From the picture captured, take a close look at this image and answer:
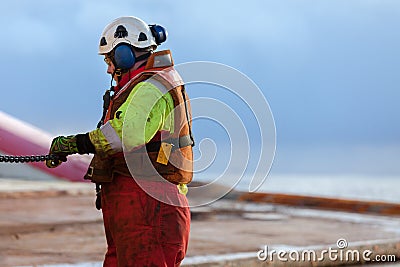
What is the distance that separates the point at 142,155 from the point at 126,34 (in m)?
0.59

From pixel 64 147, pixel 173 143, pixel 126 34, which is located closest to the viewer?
pixel 64 147

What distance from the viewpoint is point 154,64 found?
3416 millimetres

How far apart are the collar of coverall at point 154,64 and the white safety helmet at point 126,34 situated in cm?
10

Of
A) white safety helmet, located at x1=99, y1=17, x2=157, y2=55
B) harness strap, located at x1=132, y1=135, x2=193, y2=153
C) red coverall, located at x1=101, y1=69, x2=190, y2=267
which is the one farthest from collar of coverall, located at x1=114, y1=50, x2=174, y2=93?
red coverall, located at x1=101, y1=69, x2=190, y2=267

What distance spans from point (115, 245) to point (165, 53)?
0.92 m

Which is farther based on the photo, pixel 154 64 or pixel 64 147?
pixel 154 64

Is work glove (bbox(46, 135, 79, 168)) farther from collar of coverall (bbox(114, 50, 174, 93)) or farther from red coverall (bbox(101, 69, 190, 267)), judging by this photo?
collar of coverall (bbox(114, 50, 174, 93))

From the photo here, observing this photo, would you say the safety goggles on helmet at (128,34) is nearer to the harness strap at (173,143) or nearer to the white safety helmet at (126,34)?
the white safety helmet at (126,34)

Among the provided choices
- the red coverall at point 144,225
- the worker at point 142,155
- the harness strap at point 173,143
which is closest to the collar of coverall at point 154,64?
the worker at point 142,155

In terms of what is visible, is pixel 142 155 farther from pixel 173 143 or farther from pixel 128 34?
pixel 128 34

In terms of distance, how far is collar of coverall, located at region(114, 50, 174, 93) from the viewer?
3418 millimetres

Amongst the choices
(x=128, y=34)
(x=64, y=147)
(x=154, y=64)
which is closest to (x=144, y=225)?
(x=64, y=147)

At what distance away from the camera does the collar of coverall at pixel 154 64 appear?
3.42m

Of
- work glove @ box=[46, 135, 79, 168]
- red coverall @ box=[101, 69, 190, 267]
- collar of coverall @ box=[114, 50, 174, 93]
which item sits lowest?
red coverall @ box=[101, 69, 190, 267]
